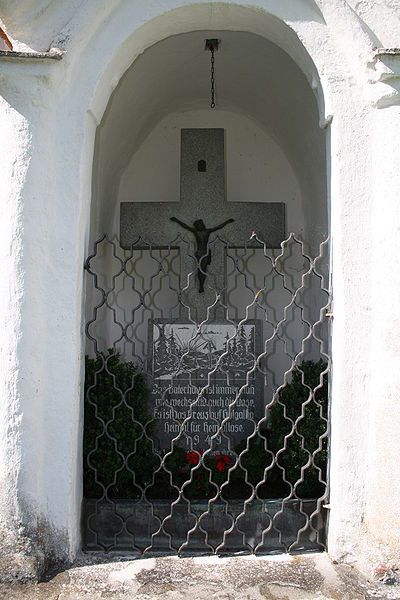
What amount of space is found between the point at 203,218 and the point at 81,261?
74.0 inches

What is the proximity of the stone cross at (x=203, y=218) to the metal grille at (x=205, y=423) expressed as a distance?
0.04 m

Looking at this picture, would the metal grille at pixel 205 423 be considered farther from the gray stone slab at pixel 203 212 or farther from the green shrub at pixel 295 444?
the gray stone slab at pixel 203 212

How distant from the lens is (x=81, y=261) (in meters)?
3.27

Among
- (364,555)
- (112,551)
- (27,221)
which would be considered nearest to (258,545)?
(364,555)

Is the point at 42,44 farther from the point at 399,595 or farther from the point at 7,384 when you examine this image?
the point at 399,595

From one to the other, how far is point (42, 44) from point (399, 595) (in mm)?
3115

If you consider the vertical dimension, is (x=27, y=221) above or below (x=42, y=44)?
below

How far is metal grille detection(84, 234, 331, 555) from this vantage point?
3455mm

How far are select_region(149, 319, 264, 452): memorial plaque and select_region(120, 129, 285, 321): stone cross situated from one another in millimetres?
362

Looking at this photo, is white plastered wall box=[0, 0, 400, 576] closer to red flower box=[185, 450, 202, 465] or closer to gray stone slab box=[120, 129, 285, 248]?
red flower box=[185, 450, 202, 465]

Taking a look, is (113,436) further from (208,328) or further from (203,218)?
(203,218)

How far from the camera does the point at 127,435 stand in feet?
12.5

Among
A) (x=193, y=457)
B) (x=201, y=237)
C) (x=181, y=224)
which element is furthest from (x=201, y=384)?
(x=181, y=224)

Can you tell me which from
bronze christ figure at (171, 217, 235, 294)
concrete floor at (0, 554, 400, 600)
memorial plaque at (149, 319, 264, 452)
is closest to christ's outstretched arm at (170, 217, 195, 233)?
bronze christ figure at (171, 217, 235, 294)
